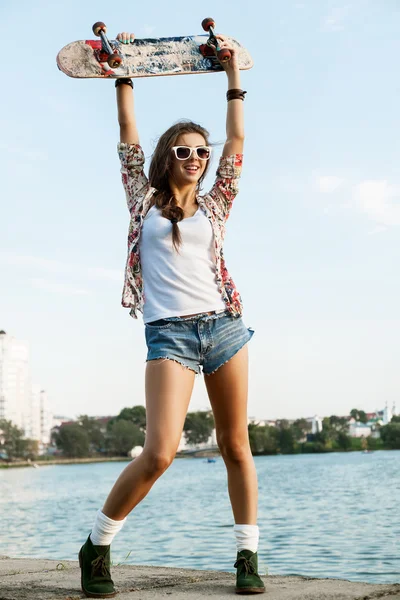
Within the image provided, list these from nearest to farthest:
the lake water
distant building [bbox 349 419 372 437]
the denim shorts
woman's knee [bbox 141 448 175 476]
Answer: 1. woman's knee [bbox 141 448 175 476]
2. the denim shorts
3. the lake water
4. distant building [bbox 349 419 372 437]

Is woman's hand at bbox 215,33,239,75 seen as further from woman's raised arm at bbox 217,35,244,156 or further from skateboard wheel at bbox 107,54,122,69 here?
skateboard wheel at bbox 107,54,122,69

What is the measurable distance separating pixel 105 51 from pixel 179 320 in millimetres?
1443

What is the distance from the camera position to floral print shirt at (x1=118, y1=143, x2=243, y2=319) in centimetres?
368

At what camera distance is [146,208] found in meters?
3.76

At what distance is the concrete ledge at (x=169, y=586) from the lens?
3.40 metres

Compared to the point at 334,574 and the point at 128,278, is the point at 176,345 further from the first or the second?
the point at 334,574

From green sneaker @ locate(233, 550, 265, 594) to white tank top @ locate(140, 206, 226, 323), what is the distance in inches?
44.6

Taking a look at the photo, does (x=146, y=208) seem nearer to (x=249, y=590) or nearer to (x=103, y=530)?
(x=103, y=530)

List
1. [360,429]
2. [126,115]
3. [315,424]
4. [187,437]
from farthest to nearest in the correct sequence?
[360,429] → [315,424] → [187,437] → [126,115]

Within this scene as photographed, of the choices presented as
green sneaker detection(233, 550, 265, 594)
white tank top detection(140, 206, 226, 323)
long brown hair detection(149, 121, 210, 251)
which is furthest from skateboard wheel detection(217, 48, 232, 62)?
green sneaker detection(233, 550, 265, 594)

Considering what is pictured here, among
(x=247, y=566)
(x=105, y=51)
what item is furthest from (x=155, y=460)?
(x=105, y=51)

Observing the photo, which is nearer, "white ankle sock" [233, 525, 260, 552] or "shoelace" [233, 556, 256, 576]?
"shoelace" [233, 556, 256, 576]

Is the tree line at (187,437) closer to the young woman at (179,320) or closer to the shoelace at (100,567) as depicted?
the young woman at (179,320)

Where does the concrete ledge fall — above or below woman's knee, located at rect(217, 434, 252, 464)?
below
